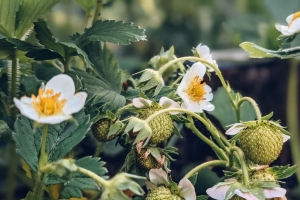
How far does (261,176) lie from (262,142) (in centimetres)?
4

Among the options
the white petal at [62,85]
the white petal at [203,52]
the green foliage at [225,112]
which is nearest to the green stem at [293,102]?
the green foliage at [225,112]

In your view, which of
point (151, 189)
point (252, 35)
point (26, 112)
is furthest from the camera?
point (252, 35)

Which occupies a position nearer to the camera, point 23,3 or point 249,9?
point 23,3

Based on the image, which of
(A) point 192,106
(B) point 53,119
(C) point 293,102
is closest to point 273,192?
(A) point 192,106

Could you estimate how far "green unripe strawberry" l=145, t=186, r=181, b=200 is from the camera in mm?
536

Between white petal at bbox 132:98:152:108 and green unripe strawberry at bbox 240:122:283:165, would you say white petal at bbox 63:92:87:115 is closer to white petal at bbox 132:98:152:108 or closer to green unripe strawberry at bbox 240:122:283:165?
white petal at bbox 132:98:152:108

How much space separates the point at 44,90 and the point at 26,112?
7cm

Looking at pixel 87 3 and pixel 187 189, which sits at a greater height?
pixel 87 3

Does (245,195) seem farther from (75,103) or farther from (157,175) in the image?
(75,103)

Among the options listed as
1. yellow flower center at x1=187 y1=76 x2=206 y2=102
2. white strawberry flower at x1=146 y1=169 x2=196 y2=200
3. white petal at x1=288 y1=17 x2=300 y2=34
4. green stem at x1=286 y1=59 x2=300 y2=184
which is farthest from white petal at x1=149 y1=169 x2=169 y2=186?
green stem at x1=286 y1=59 x2=300 y2=184

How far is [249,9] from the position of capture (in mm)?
1821

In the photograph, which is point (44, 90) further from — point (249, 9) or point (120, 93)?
point (249, 9)

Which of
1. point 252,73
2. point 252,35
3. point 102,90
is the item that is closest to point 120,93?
point 102,90

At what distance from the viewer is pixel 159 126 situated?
56 centimetres
